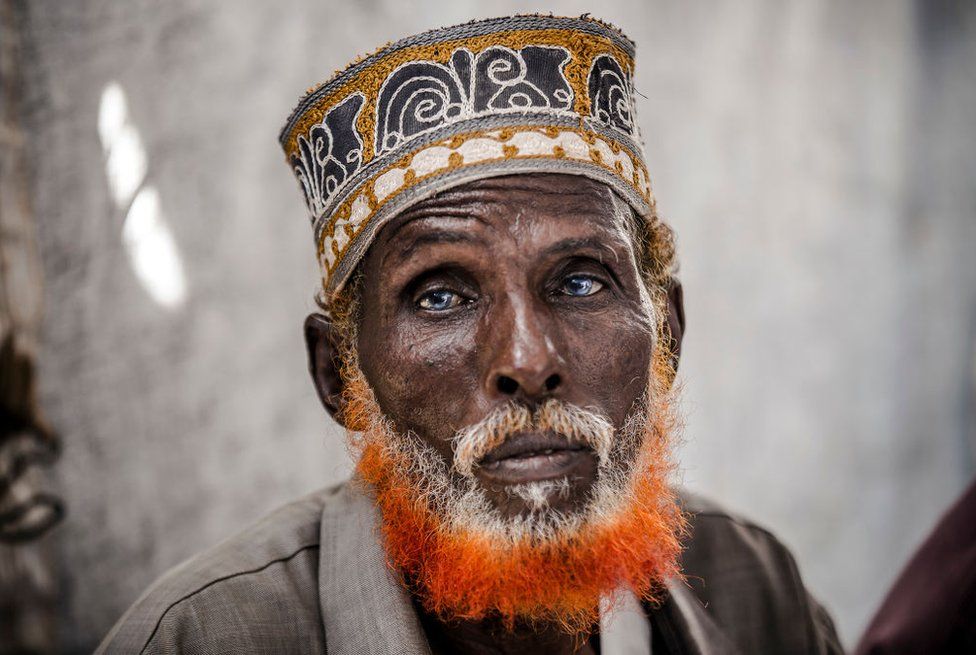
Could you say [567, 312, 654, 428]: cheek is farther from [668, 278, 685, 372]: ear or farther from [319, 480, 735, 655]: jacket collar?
[319, 480, 735, 655]: jacket collar

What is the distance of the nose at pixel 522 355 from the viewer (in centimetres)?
166

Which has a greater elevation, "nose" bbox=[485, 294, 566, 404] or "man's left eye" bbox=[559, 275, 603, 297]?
"man's left eye" bbox=[559, 275, 603, 297]

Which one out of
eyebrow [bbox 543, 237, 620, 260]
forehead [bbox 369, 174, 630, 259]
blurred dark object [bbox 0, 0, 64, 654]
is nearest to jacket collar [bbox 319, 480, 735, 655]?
forehead [bbox 369, 174, 630, 259]

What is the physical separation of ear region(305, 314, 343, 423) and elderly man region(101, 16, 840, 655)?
0.07 meters

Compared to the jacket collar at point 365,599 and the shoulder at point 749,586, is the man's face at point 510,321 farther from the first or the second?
the shoulder at point 749,586

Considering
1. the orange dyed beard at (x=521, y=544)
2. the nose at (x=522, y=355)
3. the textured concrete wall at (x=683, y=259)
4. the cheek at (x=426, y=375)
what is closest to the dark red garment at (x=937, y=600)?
the orange dyed beard at (x=521, y=544)

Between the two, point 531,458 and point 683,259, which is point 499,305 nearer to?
point 531,458

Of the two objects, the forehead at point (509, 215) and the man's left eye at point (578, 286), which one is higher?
the forehead at point (509, 215)

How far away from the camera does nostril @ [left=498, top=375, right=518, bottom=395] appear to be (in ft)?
5.57

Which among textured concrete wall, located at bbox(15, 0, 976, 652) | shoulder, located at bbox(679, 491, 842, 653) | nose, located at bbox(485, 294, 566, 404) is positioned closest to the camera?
nose, located at bbox(485, 294, 566, 404)

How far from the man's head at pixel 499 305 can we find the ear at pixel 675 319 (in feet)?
1.01

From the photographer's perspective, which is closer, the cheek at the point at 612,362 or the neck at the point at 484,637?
the cheek at the point at 612,362

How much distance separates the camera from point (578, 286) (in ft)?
6.19

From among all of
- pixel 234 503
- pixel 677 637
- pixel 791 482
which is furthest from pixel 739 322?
pixel 234 503
